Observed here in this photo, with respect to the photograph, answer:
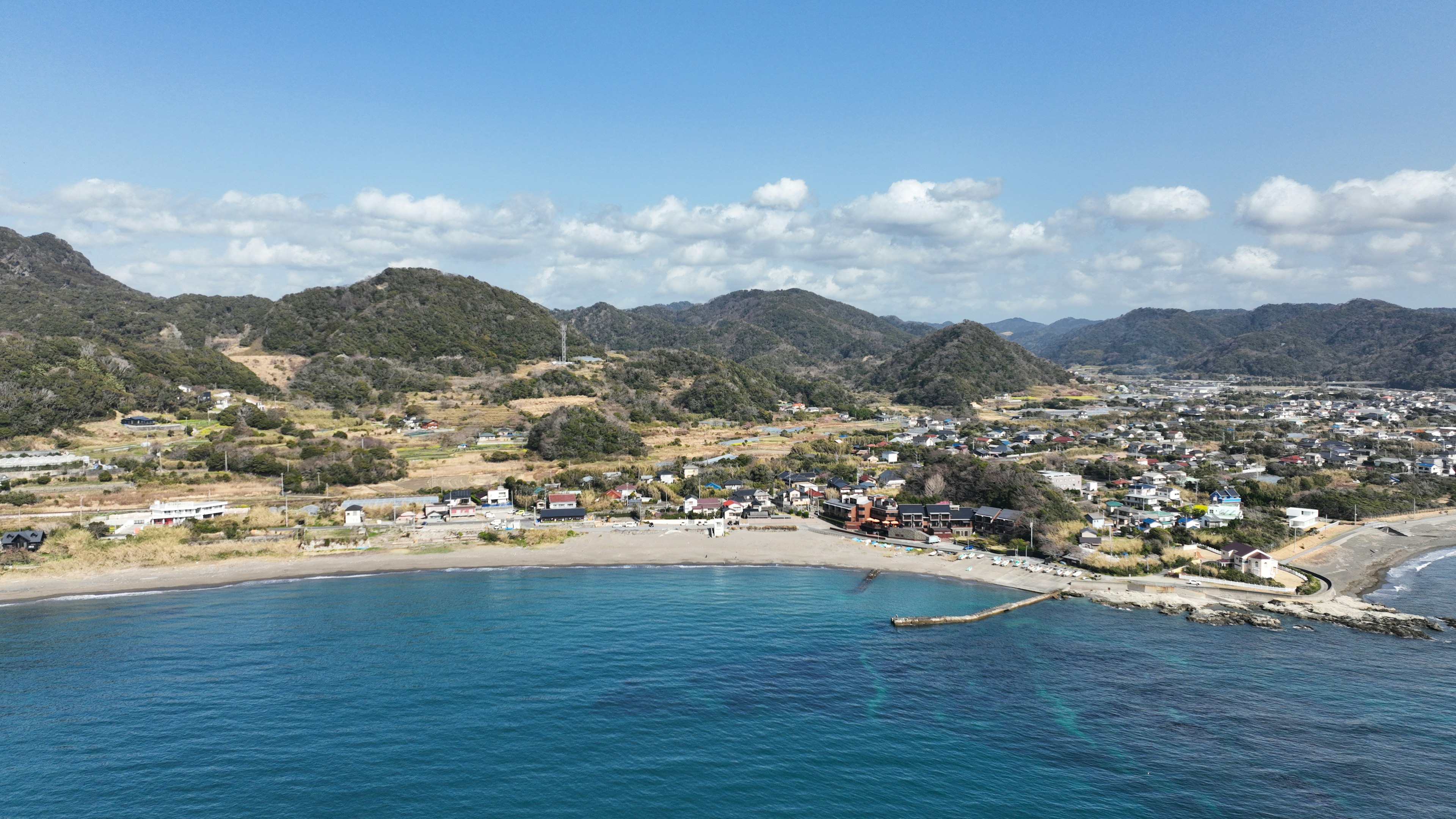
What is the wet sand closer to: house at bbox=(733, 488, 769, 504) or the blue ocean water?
the blue ocean water

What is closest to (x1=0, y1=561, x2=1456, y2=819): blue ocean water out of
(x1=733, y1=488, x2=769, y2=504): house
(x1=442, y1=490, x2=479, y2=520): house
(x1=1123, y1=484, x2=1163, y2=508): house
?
(x1=442, y1=490, x2=479, y2=520): house

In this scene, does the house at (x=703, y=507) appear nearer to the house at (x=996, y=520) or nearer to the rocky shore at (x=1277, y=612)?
the house at (x=996, y=520)

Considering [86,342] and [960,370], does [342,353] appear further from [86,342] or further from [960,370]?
[960,370]

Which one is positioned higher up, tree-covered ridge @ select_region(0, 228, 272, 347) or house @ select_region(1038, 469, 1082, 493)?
tree-covered ridge @ select_region(0, 228, 272, 347)

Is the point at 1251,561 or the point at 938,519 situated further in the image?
the point at 938,519

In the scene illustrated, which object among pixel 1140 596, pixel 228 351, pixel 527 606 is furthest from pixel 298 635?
pixel 228 351

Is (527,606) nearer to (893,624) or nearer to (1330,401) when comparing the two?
(893,624)

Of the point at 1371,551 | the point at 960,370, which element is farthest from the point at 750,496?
the point at 960,370
